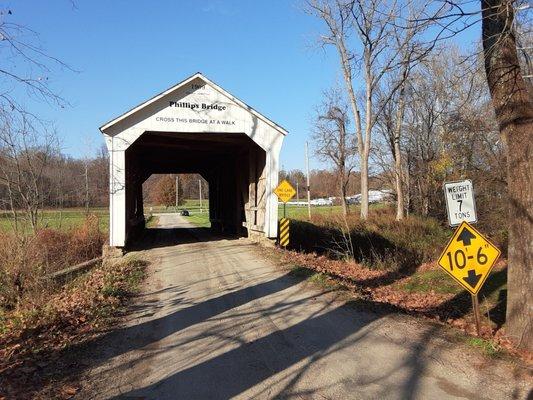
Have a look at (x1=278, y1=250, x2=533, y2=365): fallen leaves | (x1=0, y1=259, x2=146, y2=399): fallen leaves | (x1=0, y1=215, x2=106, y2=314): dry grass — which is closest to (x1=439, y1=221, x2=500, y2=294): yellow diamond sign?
(x1=278, y1=250, x2=533, y2=365): fallen leaves

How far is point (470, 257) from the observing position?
733 centimetres

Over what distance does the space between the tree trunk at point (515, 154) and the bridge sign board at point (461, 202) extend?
572mm

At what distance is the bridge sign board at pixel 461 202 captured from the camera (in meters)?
7.62

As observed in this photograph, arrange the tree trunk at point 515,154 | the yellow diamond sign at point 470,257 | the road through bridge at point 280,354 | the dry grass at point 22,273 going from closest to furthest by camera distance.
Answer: the road through bridge at point 280,354, the tree trunk at point 515,154, the yellow diamond sign at point 470,257, the dry grass at point 22,273

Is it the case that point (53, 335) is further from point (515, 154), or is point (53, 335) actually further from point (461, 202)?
point (515, 154)

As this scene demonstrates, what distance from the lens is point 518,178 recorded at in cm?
711

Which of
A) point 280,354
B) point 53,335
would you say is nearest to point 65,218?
point 53,335

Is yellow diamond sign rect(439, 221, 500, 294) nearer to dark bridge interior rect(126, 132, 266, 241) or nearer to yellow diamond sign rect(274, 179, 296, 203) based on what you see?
yellow diamond sign rect(274, 179, 296, 203)

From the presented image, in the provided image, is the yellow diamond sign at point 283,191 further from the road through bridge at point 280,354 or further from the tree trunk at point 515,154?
the tree trunk at point 515,154

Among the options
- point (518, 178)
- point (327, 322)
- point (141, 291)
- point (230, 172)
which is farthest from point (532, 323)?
point (230, 172)

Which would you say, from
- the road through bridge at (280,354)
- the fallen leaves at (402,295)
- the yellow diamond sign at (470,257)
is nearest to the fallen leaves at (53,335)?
the road through bridge at (280,354)

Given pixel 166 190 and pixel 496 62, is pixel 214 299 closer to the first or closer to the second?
pixel 496 62

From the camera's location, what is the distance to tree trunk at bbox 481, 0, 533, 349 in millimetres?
6938

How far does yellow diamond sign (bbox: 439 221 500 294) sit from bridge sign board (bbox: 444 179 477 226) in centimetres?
→ 24
